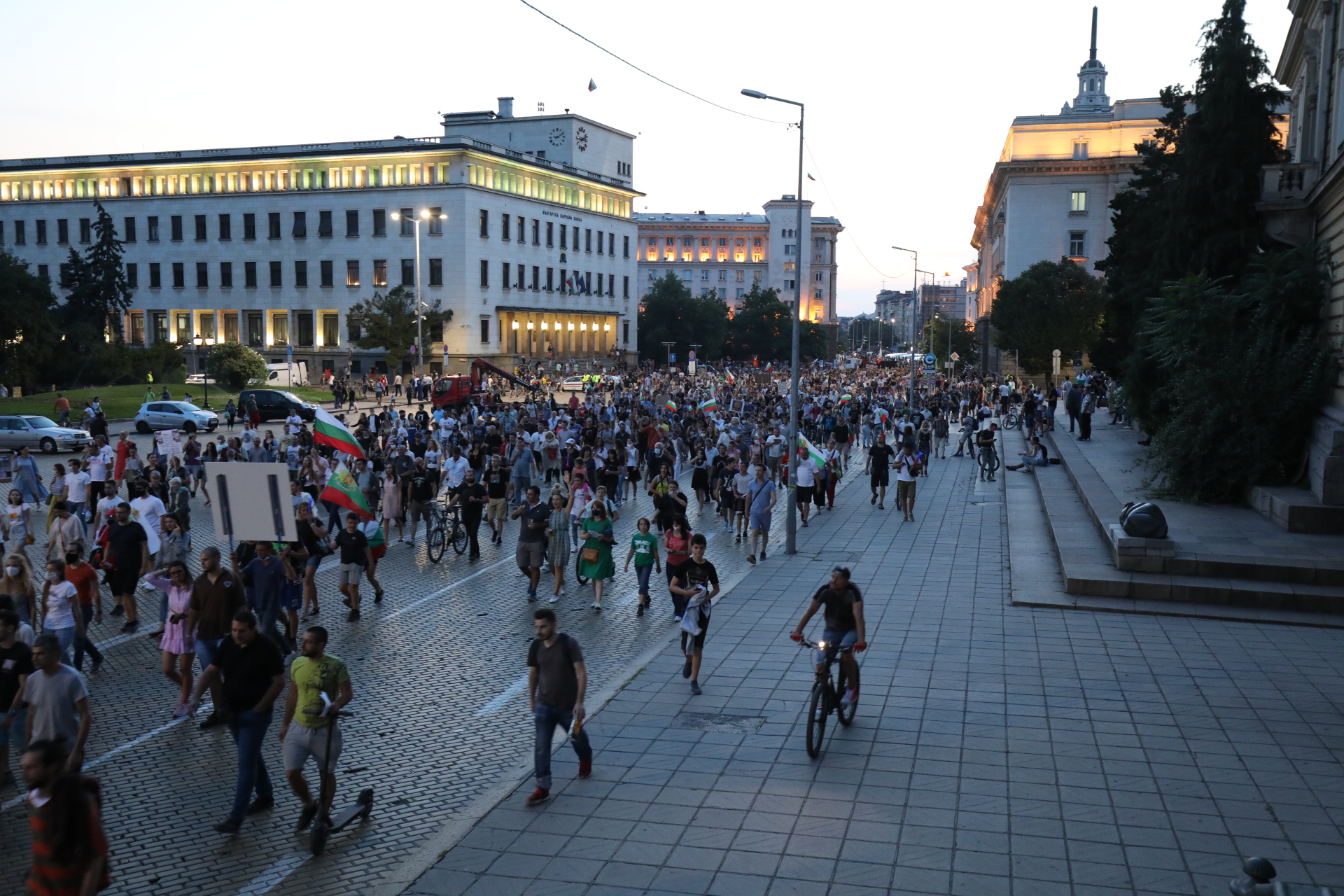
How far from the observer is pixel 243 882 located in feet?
23.5

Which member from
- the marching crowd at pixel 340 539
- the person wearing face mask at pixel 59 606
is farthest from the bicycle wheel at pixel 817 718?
the person wearing face mask at pixel 59 606

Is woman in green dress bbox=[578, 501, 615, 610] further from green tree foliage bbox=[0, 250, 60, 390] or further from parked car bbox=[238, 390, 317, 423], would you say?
green tree foliage bbox=[0, 250, 60, 390]

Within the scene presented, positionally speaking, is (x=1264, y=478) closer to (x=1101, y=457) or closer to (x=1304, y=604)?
(x=1304, y=604)

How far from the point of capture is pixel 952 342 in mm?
87688

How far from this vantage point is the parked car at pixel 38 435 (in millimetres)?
34594

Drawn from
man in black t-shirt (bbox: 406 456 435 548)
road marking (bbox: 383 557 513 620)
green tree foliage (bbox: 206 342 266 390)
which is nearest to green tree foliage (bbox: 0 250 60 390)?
green tree foliage (bbox: 206 342 266 390)

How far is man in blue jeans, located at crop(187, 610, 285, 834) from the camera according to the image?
25.7 feet

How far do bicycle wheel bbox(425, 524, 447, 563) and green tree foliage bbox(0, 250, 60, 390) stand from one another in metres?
47.3

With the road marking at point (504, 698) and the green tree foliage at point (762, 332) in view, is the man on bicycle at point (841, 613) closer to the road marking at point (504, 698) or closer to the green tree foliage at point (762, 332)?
the road marking at point (504, 698)

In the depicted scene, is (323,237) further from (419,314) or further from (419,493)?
(419,493)

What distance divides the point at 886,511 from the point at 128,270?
80.9 meters

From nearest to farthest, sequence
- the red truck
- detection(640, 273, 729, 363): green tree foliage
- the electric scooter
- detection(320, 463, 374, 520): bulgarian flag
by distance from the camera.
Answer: the electric scooter, detection(320, 463, 374, 520): bulgarian flag, the red truck, detection(640, 273, 729, 363): green tree foliage

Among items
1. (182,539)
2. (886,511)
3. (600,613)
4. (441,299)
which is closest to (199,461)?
(182,539)

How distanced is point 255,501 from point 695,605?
464 cm
